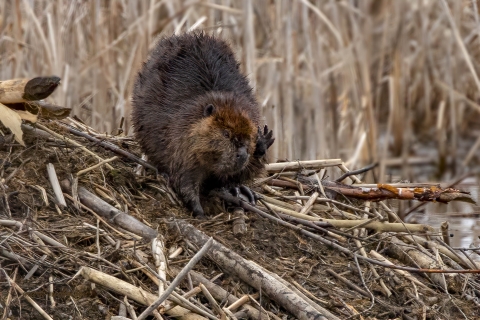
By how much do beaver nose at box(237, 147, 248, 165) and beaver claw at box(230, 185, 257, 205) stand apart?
24 cm

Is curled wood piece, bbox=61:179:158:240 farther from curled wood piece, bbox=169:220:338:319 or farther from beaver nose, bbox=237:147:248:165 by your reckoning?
beaver nose, bbox=237:147:248:165

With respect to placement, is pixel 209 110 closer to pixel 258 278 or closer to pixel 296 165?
pixel 296 165

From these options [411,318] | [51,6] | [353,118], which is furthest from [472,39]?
[411,318]

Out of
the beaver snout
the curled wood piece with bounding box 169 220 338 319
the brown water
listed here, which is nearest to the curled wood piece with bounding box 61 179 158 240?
the curled wood piece with bounding box 169 220 338 319

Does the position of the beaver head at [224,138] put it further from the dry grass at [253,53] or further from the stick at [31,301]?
the dry grass at [253,53]

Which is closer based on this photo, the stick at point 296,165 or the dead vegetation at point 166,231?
the dead vegetation at point 166,231

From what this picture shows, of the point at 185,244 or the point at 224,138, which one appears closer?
the point at 185,244

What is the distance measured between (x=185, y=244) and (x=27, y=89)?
2.87 feet

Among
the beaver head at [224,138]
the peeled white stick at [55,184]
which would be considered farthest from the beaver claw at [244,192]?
the peeled white stick at [55,184]

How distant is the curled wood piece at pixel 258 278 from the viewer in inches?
101

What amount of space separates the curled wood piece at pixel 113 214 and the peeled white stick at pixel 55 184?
4 cm

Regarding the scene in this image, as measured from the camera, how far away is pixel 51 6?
5.11 meters

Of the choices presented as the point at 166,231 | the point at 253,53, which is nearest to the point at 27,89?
the point at 166,231

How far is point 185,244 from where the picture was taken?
2.85 m
